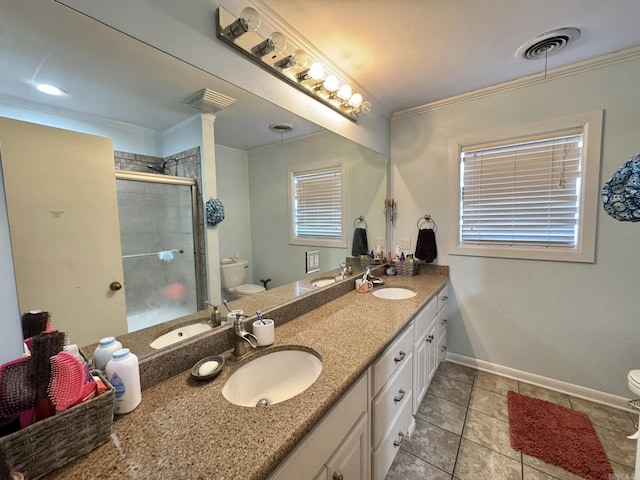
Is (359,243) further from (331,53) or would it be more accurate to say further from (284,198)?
(331,53)

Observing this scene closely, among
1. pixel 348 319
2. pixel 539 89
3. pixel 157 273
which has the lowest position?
pixel 348 319

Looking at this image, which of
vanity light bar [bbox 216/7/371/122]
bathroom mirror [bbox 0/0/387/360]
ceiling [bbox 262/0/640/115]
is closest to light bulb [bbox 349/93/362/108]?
vanity light bar [bbox 216/7/371/122]

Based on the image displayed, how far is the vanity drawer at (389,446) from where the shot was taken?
1166mm

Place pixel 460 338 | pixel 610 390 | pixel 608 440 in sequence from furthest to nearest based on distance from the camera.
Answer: pixel 460 338, pixel 610 390, pixel 608 440

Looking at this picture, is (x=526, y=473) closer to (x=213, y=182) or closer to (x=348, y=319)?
(x=348, y=319)

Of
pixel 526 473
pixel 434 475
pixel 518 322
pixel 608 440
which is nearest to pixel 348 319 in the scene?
pixel 434 475

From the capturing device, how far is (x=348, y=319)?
4.74 ft

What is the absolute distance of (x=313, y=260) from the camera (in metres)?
1.74

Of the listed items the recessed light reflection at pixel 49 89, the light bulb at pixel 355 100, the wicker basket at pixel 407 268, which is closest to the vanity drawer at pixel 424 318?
the wicker basket at pixel 407 268

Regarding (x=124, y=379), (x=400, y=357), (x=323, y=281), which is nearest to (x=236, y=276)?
(x=124, y=379)

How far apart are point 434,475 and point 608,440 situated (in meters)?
1.11

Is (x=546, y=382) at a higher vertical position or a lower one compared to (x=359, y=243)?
lower

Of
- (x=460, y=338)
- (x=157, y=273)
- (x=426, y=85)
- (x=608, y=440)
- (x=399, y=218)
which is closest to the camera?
(x=157, y=273)

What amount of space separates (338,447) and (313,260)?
1.03m
